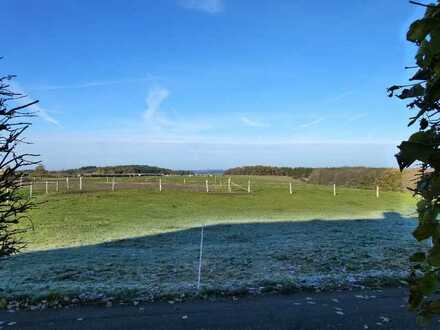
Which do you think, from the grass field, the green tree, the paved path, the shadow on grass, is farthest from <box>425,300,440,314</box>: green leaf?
the shadow on grass

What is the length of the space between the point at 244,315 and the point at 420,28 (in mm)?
5190

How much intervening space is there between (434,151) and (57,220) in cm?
2089

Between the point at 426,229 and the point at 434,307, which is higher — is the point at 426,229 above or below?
above

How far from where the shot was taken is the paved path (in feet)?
17.8

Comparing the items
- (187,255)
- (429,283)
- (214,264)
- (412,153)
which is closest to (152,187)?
(187,255)

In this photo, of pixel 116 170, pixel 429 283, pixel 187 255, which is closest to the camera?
pixel 429 283

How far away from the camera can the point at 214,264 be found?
941 cm

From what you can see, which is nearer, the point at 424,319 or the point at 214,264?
the point at 424,319

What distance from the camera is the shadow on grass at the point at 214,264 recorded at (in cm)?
719

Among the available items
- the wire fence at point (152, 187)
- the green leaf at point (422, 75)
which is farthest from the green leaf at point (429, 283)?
the wire fence at point (152, 187)

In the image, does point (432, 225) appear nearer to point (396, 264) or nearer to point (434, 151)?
point (434, 151)

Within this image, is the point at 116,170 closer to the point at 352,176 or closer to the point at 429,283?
the point at 352,176

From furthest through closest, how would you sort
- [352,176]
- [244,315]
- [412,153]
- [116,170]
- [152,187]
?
[116,170]
[352,176]
[152,187]
[244,315]
[412,153]

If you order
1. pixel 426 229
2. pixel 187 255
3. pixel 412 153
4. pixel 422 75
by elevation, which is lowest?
pixel 187 255
